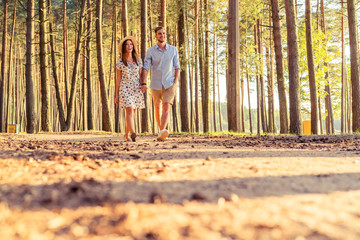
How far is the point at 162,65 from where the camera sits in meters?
7.52

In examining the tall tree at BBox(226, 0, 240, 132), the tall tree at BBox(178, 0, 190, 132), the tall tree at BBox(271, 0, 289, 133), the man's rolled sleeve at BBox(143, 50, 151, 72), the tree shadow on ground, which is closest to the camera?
the tree shadow on ground

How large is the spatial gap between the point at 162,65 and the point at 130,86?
3.02 feet

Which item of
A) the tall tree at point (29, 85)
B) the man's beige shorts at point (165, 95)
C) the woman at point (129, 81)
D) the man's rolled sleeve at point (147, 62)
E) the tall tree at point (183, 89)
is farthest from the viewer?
the tall tree at point (183, 89)

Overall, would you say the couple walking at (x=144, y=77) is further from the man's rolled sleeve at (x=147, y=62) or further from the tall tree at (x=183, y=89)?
the tall tree at (x=183, y=89)

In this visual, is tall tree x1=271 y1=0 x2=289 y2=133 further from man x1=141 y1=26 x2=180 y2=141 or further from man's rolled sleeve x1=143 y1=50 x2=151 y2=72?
man's rolled sleeve x1=143 y1=50 x2=151 y2=72

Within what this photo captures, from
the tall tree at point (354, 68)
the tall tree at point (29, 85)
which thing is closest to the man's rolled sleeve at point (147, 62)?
the tall tree at point (29, 85)

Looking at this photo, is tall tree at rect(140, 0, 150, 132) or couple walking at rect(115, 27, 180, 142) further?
tall tree at rect(140, 0, 150, 132)

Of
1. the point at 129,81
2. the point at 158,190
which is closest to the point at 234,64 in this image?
the point at 129,81

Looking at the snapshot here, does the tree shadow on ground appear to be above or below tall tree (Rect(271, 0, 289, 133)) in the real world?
below

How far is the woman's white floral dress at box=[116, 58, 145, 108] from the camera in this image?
724cm

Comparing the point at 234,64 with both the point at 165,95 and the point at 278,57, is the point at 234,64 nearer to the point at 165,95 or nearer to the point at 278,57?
the point at 278,57

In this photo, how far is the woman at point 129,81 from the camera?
7232mm

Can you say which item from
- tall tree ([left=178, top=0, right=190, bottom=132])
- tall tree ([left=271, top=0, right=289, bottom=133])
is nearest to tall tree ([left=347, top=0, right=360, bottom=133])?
tall tree ([left=271, top=0, right=289, bottom=133])

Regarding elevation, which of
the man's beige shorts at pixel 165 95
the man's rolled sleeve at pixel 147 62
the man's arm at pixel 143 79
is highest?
the man's rolled sleeve at pixel 147 62
